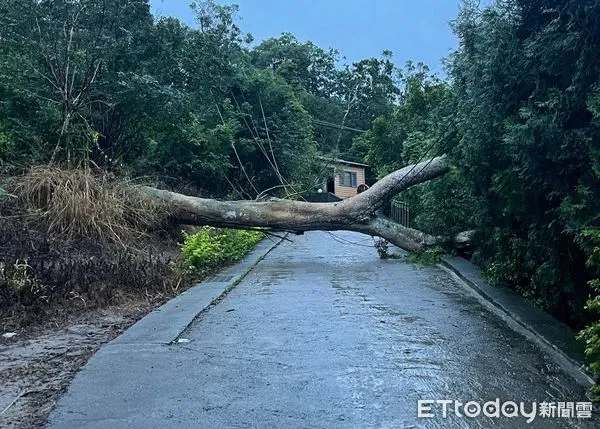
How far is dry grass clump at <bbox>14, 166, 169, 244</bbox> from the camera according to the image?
1084 centimetres

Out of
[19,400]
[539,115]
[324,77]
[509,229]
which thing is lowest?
A: [19,400]

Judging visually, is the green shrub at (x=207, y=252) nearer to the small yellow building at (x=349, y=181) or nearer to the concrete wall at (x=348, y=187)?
the small yellow building at (x=349, y=181)

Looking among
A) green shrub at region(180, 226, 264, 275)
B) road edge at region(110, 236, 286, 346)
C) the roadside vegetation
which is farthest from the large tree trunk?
road edge at region(110, 236, 286, 346)

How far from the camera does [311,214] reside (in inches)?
529

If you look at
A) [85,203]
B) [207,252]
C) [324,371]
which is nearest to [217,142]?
[207,252]

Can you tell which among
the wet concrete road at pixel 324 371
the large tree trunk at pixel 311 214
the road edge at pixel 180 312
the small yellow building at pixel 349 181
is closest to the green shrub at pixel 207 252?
the road edge at pixel 180 312

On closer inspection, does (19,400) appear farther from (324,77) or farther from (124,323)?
(324,77)

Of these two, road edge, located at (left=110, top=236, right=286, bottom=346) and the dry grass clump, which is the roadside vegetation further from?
road edge, located at (left=110, top=236, right=286, bottom=346)

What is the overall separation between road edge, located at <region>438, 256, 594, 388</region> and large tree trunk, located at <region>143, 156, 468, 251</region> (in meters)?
3.32

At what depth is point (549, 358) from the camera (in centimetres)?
537

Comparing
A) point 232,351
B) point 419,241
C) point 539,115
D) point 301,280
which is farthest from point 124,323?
point 419,241

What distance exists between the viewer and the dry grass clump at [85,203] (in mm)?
10844

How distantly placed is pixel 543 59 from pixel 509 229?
2947mm

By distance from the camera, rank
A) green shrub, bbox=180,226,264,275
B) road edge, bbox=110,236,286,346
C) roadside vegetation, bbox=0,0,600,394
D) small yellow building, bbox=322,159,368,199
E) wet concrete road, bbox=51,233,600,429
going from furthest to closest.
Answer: small yellow building, bbox=322,159,368,199 → green shrub, bbox=180,226,264,275 → road edge, bbox=110,236,286,346 → roadside vegetation, bbox=0,0,600,394 → wet concrete road, bbox=51,233,600,429
